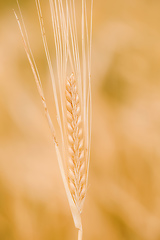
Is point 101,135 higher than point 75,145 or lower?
lower

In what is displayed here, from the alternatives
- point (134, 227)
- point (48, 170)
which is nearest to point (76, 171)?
point (48, 170)

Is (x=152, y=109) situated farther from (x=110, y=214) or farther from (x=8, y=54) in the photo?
(x=8, y=54)

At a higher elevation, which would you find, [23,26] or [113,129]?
[23,26]

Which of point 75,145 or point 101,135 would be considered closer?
point 75,145

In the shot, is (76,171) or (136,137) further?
(136,137)
